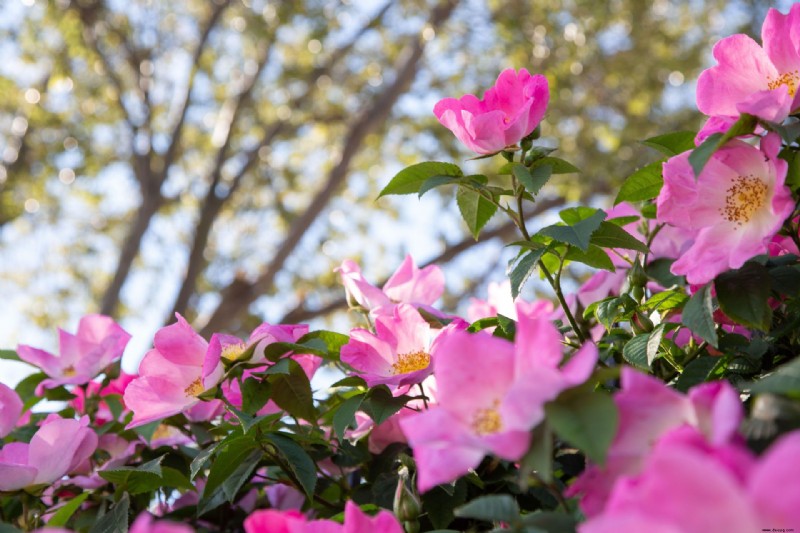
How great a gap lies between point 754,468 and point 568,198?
19.1ft

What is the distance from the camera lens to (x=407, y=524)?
68cm

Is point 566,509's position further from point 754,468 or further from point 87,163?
point 87,163

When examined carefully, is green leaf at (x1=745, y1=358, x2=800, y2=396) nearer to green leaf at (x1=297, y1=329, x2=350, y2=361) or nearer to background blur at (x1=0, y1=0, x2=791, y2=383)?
green leaf at (x1=297, y1=329, x2=350, y2=361)

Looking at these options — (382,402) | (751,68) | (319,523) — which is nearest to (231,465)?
(382,402)

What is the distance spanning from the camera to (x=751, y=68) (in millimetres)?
745

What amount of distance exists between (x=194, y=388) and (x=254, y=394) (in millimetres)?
60

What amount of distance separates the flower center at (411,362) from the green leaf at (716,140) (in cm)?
31

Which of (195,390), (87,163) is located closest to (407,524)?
(195,390)

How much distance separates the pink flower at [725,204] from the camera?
0.68m

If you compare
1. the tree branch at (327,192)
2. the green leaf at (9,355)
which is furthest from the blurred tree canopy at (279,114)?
the green leaf at (9,355)

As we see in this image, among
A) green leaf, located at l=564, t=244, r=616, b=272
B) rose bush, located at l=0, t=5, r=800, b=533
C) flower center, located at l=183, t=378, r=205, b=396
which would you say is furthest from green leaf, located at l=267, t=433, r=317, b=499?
green leaf, located at l=564, t=244, r=616, b=272

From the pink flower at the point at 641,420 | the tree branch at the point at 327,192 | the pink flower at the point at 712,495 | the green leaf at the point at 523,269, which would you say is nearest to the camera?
the pink flower at the point at 712,495

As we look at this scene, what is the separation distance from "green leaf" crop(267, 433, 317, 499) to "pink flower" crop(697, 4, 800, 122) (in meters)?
0.46

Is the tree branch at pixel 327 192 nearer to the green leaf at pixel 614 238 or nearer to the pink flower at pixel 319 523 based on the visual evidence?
the green leaf at pixel 614 238
